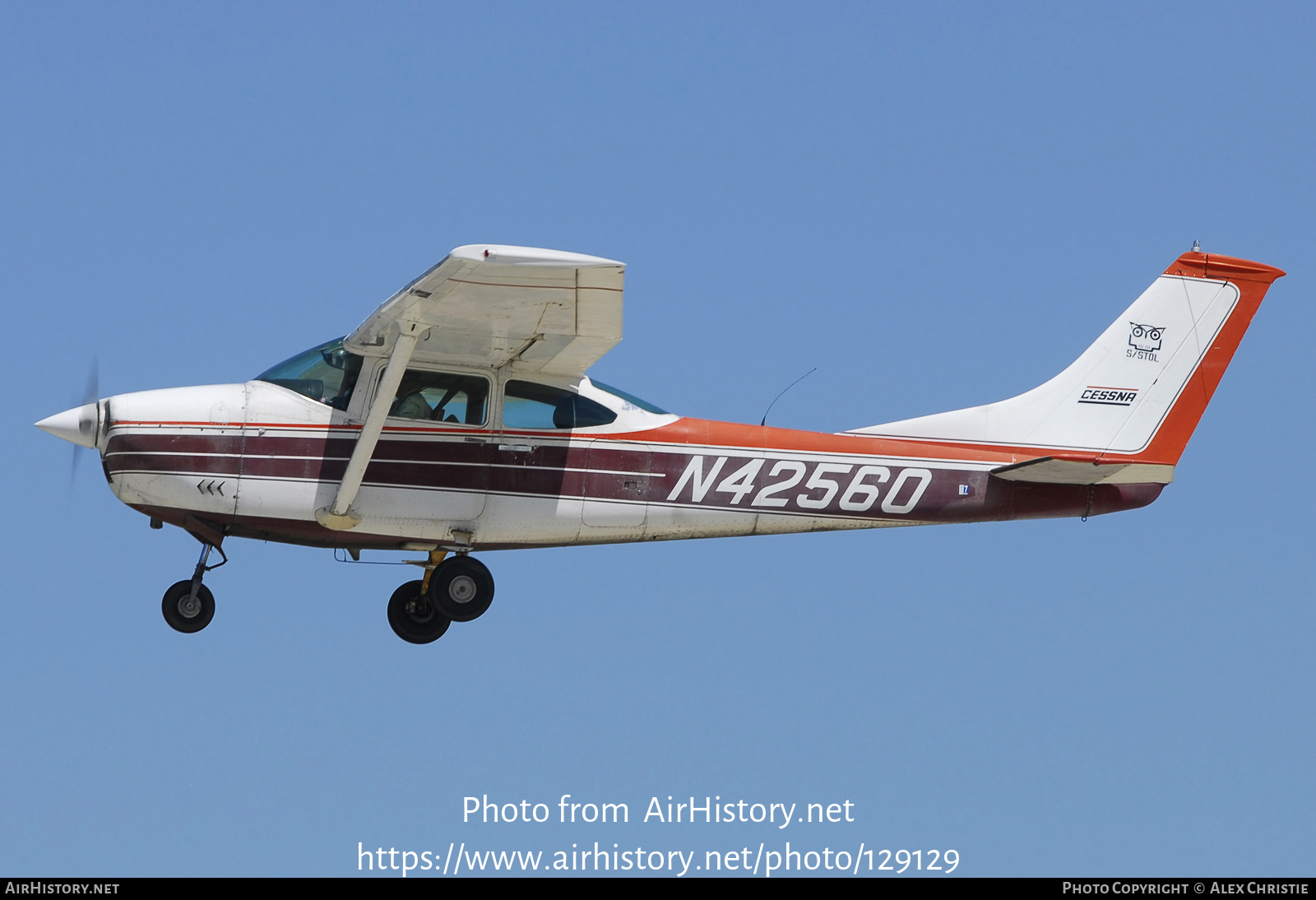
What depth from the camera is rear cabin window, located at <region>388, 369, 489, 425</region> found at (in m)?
13.2

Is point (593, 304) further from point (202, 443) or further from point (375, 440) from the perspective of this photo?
point (202, 443)

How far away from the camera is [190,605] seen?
13055 millimetres

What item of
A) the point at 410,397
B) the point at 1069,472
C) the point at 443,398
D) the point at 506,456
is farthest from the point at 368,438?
the point at 1069,472

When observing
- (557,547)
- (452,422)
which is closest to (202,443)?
(452,422)

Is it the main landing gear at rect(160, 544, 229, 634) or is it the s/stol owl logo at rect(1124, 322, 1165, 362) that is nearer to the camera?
the main landing gear at rect(160, 544, 229, 634)

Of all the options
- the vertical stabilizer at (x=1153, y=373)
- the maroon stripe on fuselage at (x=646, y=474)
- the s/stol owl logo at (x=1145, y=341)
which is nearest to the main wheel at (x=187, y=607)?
the maroon stripe on fuselage at (x=646, y=474)

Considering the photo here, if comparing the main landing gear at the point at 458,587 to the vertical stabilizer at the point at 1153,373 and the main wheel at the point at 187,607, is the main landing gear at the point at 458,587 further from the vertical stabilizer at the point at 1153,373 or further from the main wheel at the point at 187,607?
the vertical stabilizer at the point at 1153,373

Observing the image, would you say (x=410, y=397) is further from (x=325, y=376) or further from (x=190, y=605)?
(x=190, y=605)

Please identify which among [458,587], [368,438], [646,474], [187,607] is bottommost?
[187,607]

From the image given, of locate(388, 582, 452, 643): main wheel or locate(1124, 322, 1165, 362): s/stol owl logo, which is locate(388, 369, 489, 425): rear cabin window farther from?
locate(1124, 322, 1165, 362): s/stol owl logo

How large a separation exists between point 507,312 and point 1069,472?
5227 millimetres

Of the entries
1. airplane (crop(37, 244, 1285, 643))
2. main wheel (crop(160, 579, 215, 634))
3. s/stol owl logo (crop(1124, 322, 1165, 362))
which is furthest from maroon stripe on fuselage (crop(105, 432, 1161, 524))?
s/stol owl logo (crop(1124, 322, 1165, 362))

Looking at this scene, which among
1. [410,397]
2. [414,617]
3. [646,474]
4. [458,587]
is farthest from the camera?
[414,617]

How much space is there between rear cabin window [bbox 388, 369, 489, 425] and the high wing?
15 centimetres
